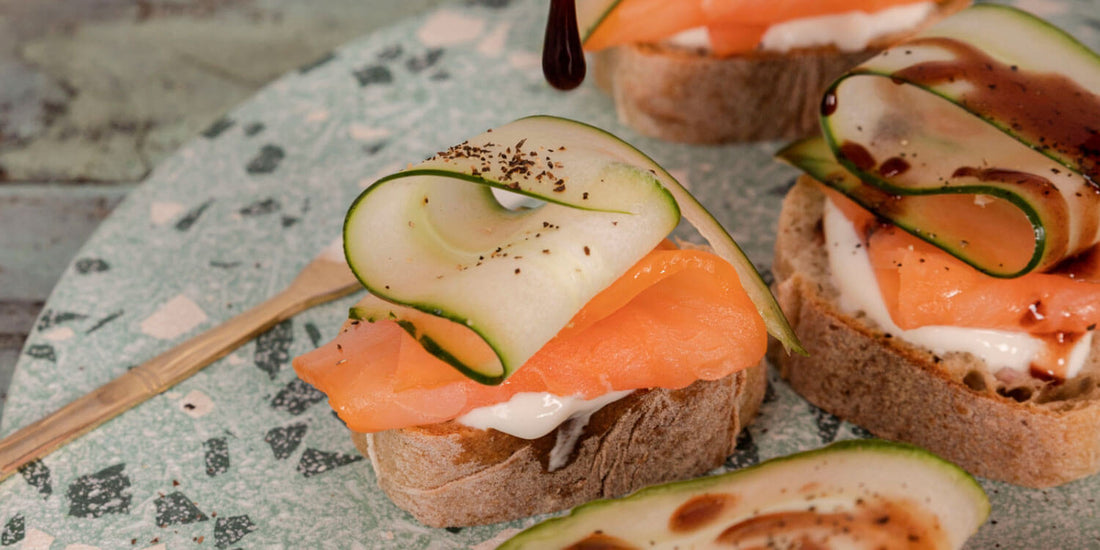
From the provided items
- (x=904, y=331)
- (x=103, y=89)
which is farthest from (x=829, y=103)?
(x=103, y=89)

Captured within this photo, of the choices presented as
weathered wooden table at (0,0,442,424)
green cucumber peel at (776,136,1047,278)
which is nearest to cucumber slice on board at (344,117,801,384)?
green cucumber peel at (776,136,1047,278)

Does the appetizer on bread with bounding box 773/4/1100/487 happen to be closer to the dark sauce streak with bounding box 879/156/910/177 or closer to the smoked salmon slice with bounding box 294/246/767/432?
the dark sauce streak with bounding box 879/156/910/177

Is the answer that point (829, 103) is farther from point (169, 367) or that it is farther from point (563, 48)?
point (169, 367)

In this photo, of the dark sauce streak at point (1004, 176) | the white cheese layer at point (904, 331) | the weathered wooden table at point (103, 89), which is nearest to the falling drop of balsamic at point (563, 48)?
the white cheese layer at point (904, 331)

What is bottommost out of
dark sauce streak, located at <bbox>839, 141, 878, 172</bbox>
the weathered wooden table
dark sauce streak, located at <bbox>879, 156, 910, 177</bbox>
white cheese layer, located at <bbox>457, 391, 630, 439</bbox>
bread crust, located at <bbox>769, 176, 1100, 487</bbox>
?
bread crust, located at <bbox>769, 176, 1100, 487</bbox>

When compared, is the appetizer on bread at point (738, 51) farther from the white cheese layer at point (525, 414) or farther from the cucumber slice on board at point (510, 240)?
the white cheese layer at point (525, 414)

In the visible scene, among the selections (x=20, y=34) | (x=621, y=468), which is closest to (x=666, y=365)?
(x=621, y=468)
